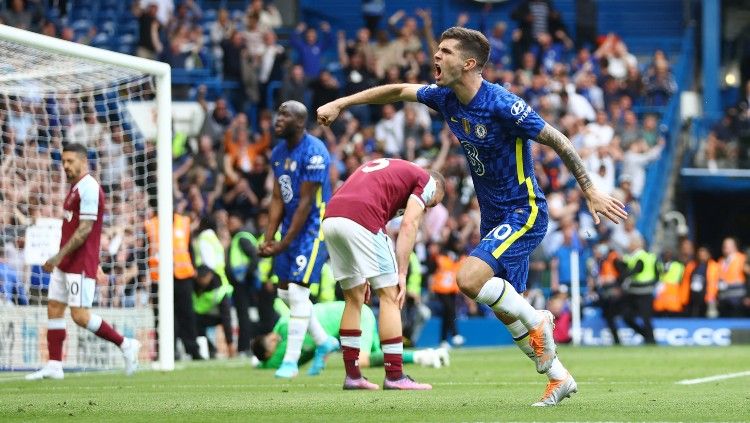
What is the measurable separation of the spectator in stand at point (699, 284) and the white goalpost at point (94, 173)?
11129 millimetres

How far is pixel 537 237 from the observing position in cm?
829

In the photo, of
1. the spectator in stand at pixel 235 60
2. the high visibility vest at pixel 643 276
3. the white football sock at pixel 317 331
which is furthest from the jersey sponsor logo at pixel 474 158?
the spectator in stand at pixel 235 60

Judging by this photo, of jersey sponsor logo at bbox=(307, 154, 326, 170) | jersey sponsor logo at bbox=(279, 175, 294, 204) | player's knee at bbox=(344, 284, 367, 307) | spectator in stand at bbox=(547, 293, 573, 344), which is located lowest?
spectator in stand at bbox=(547, 293, 573, 344)

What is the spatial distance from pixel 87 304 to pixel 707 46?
20.0m

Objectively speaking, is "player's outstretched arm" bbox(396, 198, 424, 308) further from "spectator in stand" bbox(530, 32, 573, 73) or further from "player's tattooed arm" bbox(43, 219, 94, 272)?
"spectator in stand" bbox(530, 32, 573, 73)

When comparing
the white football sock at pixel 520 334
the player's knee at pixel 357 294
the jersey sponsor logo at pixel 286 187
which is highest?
the jersey sponsor logo at pixel 286 187

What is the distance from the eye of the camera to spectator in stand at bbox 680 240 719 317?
23.7 meters

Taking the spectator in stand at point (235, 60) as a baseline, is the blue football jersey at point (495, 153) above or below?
below

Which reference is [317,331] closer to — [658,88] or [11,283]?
[11,283]

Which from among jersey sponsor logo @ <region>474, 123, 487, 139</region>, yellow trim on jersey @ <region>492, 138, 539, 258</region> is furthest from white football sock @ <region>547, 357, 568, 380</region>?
jersey sponsor logo @ <region>474, 123, 487, 139</region>

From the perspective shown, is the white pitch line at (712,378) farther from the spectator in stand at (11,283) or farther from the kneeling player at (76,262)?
the spectator in stand at (11,283)

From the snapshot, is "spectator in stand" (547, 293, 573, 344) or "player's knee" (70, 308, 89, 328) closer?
"player's knee" (70, 308, 89, 328)

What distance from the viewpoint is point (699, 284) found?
77.8ft

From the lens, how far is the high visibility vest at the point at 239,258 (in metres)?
18.3
